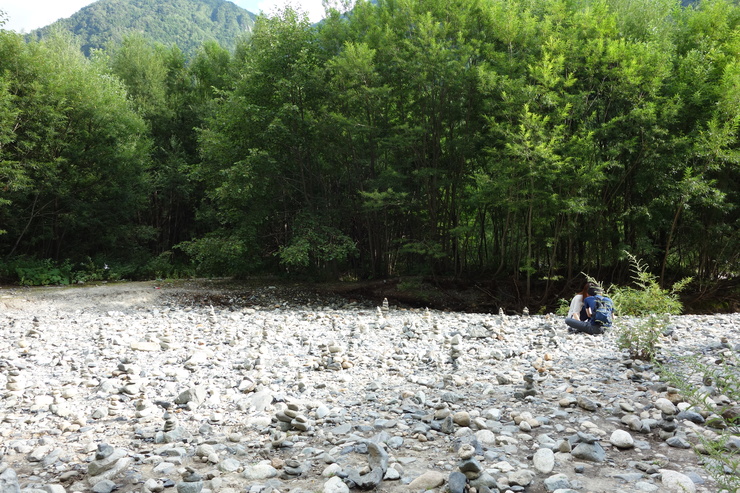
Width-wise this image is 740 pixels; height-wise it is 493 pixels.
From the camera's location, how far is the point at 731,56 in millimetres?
9836

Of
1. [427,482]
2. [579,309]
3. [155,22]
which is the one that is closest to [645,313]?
[579,309]

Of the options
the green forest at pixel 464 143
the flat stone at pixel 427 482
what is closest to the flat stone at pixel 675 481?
the flat stone at pixel 427 482

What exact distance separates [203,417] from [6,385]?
2.06m

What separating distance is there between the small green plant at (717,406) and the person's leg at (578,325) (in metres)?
1.54

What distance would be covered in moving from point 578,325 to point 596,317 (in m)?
0.26

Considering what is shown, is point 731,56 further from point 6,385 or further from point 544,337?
point 6,385

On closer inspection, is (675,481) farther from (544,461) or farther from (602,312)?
(602,312)

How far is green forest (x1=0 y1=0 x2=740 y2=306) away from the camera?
9.68 meters

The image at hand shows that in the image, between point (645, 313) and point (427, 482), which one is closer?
point (427, 482)

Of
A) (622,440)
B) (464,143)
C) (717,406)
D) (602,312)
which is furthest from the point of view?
(464,143)

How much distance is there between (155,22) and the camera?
252ft

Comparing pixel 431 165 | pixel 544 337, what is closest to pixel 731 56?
pixel 431 165

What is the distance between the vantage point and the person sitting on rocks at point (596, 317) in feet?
18.6

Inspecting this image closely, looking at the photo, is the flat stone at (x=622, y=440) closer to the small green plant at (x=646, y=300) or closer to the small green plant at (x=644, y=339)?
the small green plant at (x=644, y=339)
